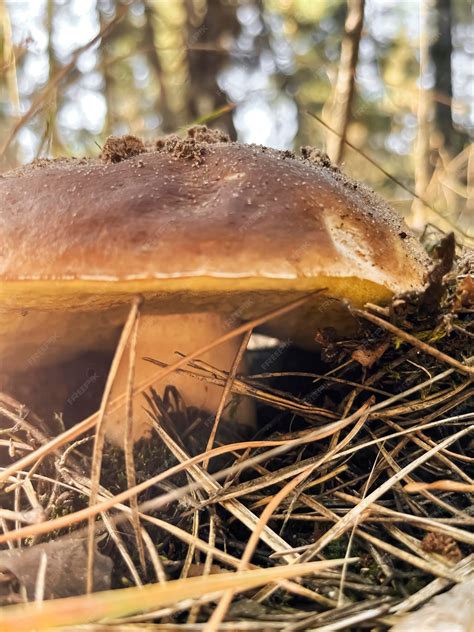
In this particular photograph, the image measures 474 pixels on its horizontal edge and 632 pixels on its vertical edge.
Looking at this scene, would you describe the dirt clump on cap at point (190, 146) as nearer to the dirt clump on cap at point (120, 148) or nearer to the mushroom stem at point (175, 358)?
the dirt clump on cap at point (120, 148)

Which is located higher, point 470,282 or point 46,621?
point 470,282

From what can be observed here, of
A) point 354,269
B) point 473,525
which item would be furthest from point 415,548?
point 354,269

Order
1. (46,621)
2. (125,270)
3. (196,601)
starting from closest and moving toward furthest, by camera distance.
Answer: (46,621)
(196,601)
(125,270)

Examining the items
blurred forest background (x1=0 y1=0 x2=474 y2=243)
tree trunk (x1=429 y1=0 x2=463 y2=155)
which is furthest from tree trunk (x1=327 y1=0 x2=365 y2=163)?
tree trunk (x1=429 y1=0 x2=463 y2=155)

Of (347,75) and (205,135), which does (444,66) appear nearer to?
(347,75)

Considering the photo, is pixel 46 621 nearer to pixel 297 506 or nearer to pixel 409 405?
pixel 297 506

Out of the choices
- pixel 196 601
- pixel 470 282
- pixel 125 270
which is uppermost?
pixel 125 270

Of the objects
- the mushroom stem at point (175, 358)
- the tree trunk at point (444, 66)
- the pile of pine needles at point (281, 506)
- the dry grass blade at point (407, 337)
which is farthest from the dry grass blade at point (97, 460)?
the tree trunk at point (444, 66)

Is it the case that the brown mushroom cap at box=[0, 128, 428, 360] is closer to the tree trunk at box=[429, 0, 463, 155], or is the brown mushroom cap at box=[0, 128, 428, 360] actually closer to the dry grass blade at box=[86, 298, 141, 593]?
the dry grass blade at box=[86, 298, 141, 593]
